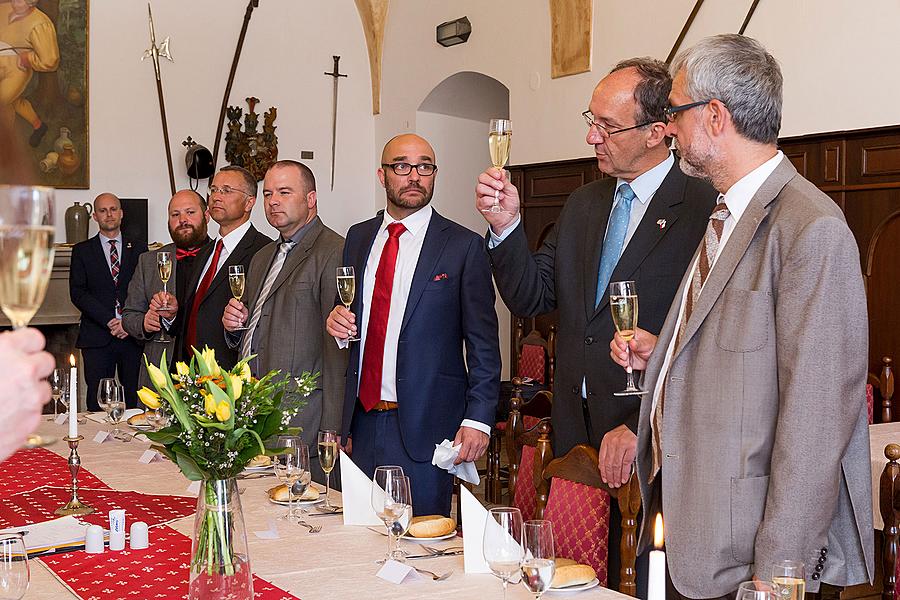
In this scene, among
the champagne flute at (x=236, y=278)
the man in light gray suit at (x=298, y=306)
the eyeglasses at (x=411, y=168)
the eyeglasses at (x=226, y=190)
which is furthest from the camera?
the eyeglasses at (x=226, y=190)

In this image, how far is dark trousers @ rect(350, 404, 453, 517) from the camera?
3844mm

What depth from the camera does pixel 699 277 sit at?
2.46m

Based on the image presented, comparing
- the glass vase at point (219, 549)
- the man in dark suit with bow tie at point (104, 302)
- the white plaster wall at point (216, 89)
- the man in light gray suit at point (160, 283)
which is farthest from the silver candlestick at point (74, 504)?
the white plaster wall at point (216, 89)

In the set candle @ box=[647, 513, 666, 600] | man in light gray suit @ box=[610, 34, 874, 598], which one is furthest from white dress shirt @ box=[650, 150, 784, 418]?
candle @ box=[647, 513, 666, 600]

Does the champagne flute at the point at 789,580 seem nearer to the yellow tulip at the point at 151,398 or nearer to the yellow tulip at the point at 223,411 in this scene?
the yellow tulip at the point at 223,411

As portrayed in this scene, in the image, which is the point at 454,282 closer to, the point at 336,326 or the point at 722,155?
the point at 336,326

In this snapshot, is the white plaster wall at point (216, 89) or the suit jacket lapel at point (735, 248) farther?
the white plaster wall at point (216, 89)

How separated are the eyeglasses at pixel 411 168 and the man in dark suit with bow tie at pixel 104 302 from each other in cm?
400

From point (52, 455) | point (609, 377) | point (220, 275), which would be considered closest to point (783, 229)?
point (609, 377)

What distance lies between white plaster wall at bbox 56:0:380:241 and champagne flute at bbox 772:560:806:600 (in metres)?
8.57

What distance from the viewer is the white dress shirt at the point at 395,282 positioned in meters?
3.89

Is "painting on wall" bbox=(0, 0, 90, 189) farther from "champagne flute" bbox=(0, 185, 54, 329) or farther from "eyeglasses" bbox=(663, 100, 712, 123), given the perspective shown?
"champagne flute" bbox=(0, 185, 54, 329)

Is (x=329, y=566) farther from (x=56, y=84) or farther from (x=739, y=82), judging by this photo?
(x=56, y=84)

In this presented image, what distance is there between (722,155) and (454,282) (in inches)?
64.9
